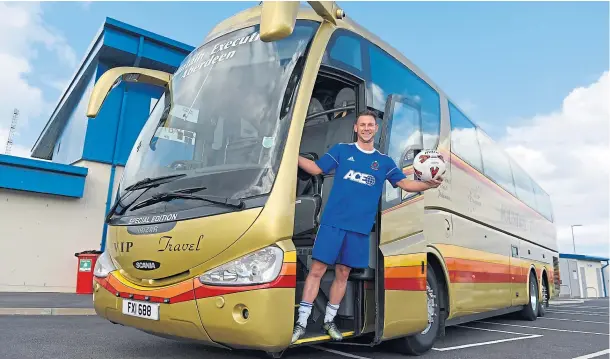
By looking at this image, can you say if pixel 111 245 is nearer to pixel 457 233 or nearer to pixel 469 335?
pixel 457 233

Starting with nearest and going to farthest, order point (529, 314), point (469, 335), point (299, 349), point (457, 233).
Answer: point (299, 349), point (457, 233), point (469, 335), point (529, 314)

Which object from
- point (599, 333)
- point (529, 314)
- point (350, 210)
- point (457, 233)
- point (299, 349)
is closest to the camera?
point (350, 210)

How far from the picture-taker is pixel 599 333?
7703 mm

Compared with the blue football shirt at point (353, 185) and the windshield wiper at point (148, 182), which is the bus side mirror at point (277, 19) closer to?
the blue football shirt at point (353, 185)

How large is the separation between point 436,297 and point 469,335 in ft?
6.92

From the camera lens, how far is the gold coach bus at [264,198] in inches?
122

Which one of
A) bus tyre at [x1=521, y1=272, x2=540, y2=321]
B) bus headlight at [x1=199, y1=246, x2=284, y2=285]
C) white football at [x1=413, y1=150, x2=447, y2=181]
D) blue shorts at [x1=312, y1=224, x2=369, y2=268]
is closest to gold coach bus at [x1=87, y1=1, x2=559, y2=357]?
bus headlight at [x1=199, y1=246, x2=284, y2=285]

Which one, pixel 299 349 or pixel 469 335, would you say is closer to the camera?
pixel 299 349

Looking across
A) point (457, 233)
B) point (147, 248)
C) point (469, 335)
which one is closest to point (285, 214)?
point (147, 248)

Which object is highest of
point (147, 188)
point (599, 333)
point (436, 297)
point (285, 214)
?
point (147, 188)

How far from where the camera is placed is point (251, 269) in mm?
3072

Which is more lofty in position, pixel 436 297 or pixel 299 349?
pixel 436 297

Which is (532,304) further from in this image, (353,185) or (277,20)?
(277,20)

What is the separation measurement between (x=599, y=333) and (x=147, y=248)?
7.81 metres
